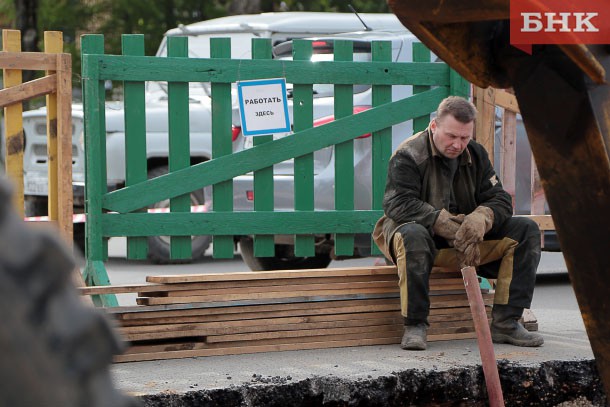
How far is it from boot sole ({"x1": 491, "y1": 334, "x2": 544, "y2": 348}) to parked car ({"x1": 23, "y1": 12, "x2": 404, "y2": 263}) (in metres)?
3.13

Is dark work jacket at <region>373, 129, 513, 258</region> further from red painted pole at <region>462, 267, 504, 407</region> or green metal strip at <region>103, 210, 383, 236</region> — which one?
red painted pole at <region>462, 267, 504, 407</region>

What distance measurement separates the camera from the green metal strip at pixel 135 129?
6086mm

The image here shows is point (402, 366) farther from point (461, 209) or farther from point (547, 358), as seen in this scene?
point (461, 209)

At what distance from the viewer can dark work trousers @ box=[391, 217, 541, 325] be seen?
18.7ft

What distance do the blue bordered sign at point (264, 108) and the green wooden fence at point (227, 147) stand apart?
0.08 m

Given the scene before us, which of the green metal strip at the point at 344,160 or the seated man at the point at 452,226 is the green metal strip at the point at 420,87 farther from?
the seated man at the point at 452,226

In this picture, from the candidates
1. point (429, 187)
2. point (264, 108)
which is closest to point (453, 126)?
point (429, 187)

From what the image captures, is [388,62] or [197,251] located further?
[197,251]

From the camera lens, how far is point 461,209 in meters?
6.11

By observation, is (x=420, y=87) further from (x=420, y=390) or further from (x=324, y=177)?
(x=420, y=390)

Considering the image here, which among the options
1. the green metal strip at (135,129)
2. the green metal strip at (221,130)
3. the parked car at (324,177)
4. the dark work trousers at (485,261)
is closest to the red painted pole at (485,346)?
the dark work trousers at (485,261)

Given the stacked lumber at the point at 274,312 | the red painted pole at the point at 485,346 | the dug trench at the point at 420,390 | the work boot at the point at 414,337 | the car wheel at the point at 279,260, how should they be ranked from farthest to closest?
1. the car wheel at the point at 279,260
2. the work boot at the point at 414,337
3. the stacked lumber at the point at 274,312
4. the red painted pole at the point at 485,346
5. the dug trench at the point at 420,390

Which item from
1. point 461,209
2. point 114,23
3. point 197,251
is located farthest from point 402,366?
point 114,23

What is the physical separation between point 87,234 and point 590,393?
300 cm
